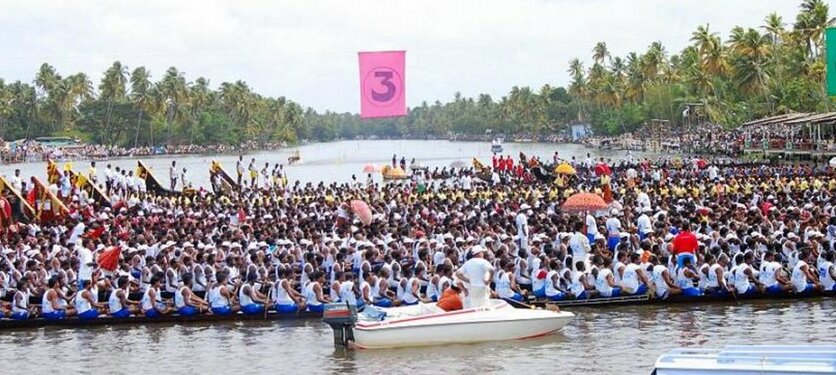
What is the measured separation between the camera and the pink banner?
33781 mm

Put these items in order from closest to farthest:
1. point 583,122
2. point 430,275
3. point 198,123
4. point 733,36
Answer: point 430,275, point 733,36, point 198,123, point 583,122

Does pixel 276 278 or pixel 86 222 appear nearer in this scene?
pixel 276 278

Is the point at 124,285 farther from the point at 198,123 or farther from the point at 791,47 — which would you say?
the point at 198,123

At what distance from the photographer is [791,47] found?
2736 inches

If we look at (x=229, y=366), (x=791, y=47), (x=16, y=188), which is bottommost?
(x=229, y=366)

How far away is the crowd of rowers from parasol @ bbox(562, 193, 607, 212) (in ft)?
1.21

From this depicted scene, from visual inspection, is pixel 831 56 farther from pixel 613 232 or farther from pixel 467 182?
pixel 467 182

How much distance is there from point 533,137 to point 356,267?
140 m

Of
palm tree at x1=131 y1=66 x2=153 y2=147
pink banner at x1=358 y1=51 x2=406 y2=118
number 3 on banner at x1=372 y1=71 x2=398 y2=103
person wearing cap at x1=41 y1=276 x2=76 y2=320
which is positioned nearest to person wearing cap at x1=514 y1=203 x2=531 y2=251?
person wearing cap at x1=41 y1=276 x2=76 y2=320

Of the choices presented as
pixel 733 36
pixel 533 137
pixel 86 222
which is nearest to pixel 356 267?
pixel 86 222

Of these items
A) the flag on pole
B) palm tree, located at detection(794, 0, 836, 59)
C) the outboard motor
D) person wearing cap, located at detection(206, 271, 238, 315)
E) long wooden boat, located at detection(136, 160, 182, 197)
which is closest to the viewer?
the outboard motor

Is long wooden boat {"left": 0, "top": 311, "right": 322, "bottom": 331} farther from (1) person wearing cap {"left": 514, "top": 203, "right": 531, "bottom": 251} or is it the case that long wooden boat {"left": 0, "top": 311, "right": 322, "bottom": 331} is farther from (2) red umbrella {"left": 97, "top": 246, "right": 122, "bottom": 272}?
(1) person wearing cap {"left": 514, "top": 203, "right": 531, "bottom": 251}

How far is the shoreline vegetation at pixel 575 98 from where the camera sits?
68.1 m

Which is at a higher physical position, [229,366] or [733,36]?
[733,36]
